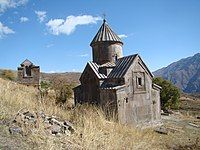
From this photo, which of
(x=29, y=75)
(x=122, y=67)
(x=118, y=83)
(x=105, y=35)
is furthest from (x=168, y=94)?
(x=29, y=75)

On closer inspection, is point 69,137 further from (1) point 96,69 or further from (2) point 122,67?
(1) point 96,69

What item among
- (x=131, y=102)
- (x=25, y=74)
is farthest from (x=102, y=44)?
(x=25, y=74)

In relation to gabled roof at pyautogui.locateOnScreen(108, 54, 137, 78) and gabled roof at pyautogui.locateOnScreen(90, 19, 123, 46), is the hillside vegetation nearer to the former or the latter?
gabled roof at pyautogui.locateOnScreen(108, 54, 137, 78)

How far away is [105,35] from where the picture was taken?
2373 centimetres

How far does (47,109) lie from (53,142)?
3.26 metres

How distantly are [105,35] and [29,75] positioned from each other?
14824mm

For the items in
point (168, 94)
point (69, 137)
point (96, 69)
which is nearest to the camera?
point (69, 137)

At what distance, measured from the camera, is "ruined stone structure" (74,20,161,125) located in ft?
65.7

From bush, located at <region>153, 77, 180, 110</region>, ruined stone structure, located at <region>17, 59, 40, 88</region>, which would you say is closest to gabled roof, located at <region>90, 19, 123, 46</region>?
ruined stone structure, located at <region>17, 59, 40, 88</region>

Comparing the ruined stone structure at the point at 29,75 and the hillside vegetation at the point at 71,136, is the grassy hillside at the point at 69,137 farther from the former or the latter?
the ruined stone structure at the point at 29,75

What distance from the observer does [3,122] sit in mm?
6969

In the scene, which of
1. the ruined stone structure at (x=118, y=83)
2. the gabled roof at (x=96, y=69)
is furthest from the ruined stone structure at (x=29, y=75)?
the gabled roof at (x=96, y=69)

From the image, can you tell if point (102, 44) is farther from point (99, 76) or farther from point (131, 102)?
point (131, 102)

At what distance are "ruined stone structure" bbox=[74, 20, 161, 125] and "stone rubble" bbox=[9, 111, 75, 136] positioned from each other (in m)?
11.6
